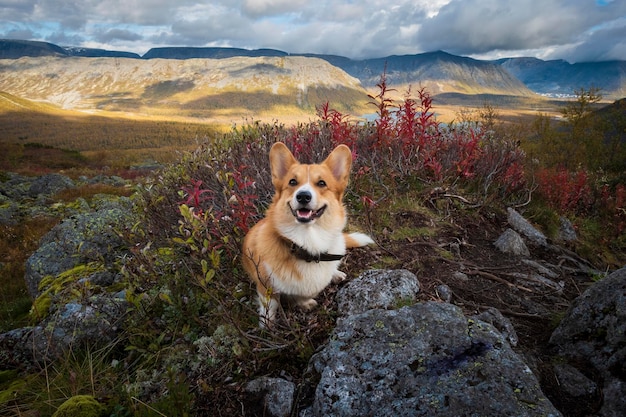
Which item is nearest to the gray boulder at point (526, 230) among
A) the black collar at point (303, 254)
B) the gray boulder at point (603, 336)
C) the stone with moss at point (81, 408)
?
the gray boulder at point (603, 336)

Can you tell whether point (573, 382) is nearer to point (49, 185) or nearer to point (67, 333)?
point (67, 333)

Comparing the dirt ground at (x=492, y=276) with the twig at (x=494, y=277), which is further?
the twig at (x=494, y=277)

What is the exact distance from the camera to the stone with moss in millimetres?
2469

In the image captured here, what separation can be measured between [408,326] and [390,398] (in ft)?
1.84

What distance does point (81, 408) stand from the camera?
8.36ft

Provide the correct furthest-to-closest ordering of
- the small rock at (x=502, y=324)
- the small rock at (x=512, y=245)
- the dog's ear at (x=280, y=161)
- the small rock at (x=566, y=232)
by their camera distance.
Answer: the small rock at (x=566, y=232) → the small rock at (x=512, y=245) → the dog's ear at (x=280, y=161) → the small rock at (x=502, y=324)

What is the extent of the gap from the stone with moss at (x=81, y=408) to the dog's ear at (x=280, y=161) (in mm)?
2585

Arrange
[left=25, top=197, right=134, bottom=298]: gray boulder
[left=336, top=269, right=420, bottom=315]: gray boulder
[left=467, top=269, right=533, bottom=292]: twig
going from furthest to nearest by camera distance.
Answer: [left=25, top=197, right=134, bottom=298]: gray boulder
[left=467, top=269, right=533, bottom=292]: twig
[left=336, top=269, right=420, bottom=315]: gray boulder

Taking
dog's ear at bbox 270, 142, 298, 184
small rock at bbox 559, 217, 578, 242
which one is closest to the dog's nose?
dog's ear at bbox 270, 142, 298, 184

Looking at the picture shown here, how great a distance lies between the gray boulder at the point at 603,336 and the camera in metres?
2.01

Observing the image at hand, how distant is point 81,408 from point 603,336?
4.01m

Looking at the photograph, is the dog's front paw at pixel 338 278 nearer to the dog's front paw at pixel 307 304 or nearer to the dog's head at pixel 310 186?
the dog's front paw at pixel 307 304

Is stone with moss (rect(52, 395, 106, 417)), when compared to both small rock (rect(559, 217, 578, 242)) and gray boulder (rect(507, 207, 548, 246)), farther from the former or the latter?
small rock (rect(559, 217, 578, 242))

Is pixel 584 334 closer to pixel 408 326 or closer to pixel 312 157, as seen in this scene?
pixel 408 326
